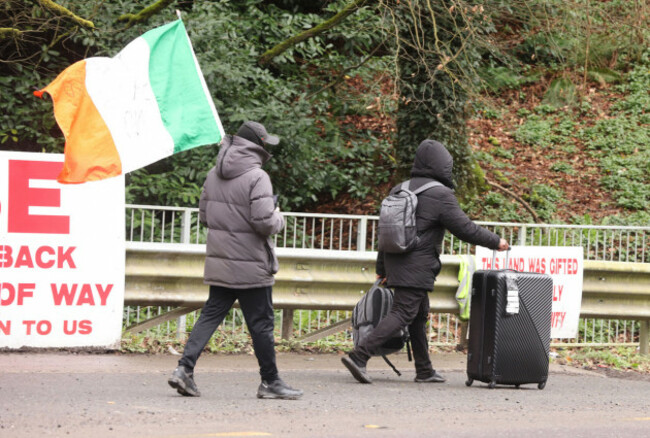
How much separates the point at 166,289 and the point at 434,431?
12.5ft

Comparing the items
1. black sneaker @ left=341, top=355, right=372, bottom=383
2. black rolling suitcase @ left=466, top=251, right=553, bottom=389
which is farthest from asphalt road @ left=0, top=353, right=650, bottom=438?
black rolling suitcase @ left=466, top=251, right=553, bottom=389

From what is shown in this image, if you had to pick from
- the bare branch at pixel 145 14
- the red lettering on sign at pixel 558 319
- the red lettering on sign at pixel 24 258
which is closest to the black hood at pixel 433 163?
the red lettering on sign at pixel 558 319

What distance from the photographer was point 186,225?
30.3 ft

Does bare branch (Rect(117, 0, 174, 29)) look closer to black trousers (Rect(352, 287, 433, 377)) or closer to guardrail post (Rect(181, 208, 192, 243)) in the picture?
guardrail post (Rect(181, 208, 192, 243))

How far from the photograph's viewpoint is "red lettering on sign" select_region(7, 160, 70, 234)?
8.32 metres

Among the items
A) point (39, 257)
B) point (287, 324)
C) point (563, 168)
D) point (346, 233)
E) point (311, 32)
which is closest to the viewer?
point (39, 257)

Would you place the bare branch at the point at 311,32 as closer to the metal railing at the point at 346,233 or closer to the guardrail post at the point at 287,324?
the metal railing at the point at 346,233

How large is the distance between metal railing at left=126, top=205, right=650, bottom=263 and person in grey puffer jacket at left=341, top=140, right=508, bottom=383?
1888 mm

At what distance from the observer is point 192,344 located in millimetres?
6723

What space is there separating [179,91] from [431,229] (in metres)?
2.41

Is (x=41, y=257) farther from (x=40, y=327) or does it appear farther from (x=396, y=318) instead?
(x=396, y=318)

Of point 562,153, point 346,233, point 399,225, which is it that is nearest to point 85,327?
point 399,225

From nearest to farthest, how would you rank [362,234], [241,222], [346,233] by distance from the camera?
1. [241,222]
2. [362,234]
3. [346,233]

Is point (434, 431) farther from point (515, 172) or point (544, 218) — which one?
point (515, 172)
